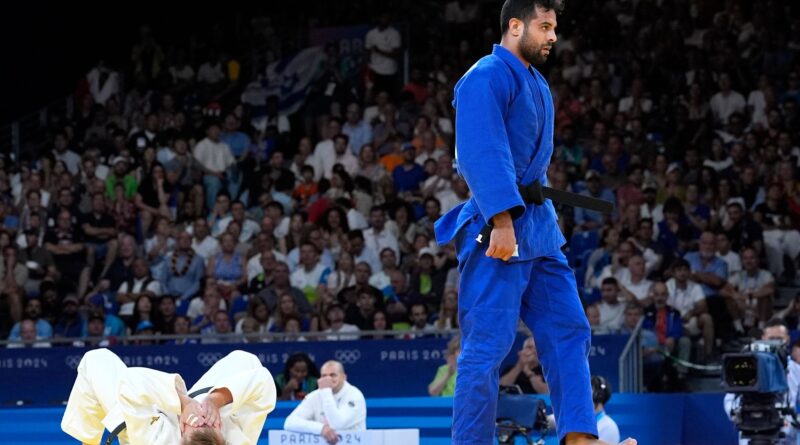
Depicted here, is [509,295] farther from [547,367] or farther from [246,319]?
[246,319]

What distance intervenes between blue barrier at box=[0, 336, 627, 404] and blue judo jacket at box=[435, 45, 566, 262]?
22.6 feet

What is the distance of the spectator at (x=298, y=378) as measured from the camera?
12.0m

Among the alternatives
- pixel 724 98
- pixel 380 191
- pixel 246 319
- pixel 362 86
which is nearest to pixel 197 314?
pixel 246 319

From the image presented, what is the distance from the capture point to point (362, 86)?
18016 mm

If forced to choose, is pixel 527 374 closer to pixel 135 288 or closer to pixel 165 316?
pixel 165 316

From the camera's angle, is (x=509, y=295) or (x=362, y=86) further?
(x=362, y=86)

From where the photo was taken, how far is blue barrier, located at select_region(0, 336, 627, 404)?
1239cm

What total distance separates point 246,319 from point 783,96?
20.8 feet

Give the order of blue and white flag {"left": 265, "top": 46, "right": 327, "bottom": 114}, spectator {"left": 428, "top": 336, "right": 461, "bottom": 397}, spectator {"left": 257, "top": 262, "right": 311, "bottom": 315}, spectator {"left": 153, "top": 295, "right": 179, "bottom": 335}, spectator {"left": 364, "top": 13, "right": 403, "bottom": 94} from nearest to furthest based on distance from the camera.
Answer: spectator {"left": 428, "top": 336, "right": 461, "bottom": 397}, spectator {"left": 257, "top": 262, "right": 311, "bottom": 315}, spectator {"left": 153, "top": 295, "right": 179, "bottom": 335}, spectator {"left": 364, "top": 13, "right": 403, "bottom": 94}, blue and white flag {"left": 265, "top": 46, "right": 327, "bottom": 114}

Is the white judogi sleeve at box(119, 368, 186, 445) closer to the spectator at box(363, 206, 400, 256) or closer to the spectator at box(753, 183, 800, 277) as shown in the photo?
the spectator at box(363, 206, 400, 256)

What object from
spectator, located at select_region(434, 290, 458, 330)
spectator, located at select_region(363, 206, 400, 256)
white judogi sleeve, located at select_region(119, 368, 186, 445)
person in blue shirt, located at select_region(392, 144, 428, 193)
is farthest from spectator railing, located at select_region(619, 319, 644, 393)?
white judogi sleeve, located at select_region(119, 368, 186, 445)

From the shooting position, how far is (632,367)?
39.9 feet

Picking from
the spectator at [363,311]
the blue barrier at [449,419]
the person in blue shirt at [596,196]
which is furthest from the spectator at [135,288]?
the person in blue shirt at [596,196]

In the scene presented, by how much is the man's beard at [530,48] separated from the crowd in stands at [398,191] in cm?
722
